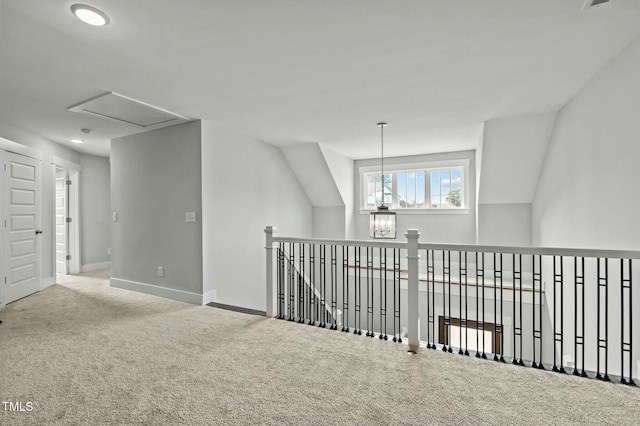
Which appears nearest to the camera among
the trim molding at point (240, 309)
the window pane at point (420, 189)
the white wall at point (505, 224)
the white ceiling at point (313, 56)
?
the white ceiling at point (313, 56)

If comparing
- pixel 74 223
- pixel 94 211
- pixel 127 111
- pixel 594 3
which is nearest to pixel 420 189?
pixel 594 3

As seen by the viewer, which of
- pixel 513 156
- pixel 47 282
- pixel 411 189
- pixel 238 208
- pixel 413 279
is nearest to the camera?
pixel 413 279

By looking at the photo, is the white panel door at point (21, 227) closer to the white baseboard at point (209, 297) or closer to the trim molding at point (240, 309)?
the white baseboard at point (209, 297)

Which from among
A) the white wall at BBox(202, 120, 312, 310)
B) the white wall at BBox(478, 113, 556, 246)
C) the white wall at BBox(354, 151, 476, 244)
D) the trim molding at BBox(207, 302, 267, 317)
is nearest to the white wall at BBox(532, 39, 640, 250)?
the white wall at BBox(478, 113, 556, 246)

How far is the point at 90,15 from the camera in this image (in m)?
1.96

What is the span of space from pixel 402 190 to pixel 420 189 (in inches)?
14.6

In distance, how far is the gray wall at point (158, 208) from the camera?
166 inches

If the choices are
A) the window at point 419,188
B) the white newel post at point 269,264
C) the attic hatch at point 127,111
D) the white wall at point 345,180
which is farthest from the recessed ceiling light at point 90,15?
the window at point 419,188

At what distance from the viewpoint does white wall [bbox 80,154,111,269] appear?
635 cm

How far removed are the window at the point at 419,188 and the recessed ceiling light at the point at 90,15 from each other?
4.90m

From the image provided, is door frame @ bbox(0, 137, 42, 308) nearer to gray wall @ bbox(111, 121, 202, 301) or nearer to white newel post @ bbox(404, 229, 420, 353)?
gray wall @ bbox(111, 121, 202, 301)

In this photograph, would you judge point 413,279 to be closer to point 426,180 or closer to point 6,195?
point 426,180

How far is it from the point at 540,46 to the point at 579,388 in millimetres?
2370

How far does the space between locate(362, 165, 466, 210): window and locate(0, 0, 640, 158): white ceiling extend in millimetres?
2455
